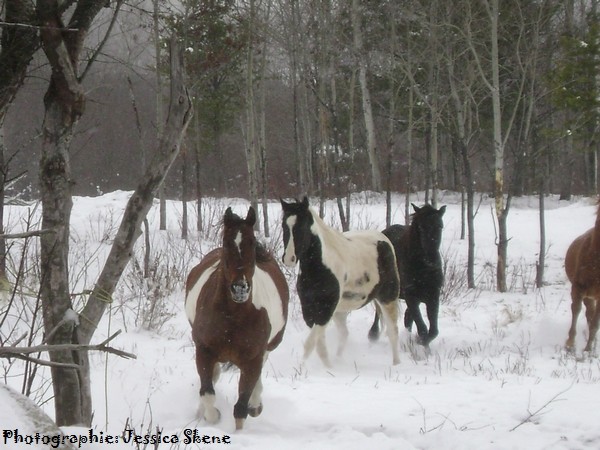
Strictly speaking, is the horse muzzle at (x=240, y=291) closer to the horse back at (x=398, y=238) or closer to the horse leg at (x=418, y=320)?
the horse leg at (x=418, y=320)

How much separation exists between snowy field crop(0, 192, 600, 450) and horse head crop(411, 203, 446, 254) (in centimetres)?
123

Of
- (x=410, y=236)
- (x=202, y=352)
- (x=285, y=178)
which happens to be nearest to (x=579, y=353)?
(x=410, y=236)

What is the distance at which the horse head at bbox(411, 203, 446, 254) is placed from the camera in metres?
7.62

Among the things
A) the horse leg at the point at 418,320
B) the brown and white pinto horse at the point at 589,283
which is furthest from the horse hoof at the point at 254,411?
the brown and white pinto horse at the point at 589,283

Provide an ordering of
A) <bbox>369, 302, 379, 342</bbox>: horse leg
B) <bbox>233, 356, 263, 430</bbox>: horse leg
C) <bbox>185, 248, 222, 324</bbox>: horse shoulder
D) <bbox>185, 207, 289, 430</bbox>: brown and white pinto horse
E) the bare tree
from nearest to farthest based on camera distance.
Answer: the bare tree, <bbox>185, 207, 289, 430</bbox>: brown and white pinto horse, <bbox>233, 356, 263, 430</bbox>: horse leg, <bbox>185, 248, 222, 324</bbox>: horse shoulder, <bbox>369, 302, 379, 342</bbox>: horse leg

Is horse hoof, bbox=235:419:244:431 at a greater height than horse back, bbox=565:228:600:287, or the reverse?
horse back, bbox=565:228:600:287

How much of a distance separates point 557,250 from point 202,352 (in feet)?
48.5

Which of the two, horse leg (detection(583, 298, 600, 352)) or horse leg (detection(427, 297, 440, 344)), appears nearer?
horse leg (detection(583, 298, 600, 352))

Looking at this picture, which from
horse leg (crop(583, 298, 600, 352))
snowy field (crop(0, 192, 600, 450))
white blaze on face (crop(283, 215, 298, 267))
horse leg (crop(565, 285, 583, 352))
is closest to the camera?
snowy field (crop(0, 192, 600, 450))

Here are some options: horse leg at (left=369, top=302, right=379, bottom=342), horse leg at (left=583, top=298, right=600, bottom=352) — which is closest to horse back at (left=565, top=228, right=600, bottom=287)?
horse leg at (left=583, top=298, right=600, bottom=352)

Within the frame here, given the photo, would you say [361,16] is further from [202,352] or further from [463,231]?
[202,352]

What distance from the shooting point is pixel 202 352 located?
4.52 m

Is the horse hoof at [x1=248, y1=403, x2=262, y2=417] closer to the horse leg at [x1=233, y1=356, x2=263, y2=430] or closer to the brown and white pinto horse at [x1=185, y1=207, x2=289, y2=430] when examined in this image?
the brown and white pinto horse at [x1=185, y1=207, x2=289, y2=430]

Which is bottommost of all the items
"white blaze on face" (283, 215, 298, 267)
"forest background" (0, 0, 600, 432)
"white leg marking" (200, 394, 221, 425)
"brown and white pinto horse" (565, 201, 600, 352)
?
"white leg marking" (200, 394, 221, 425)
